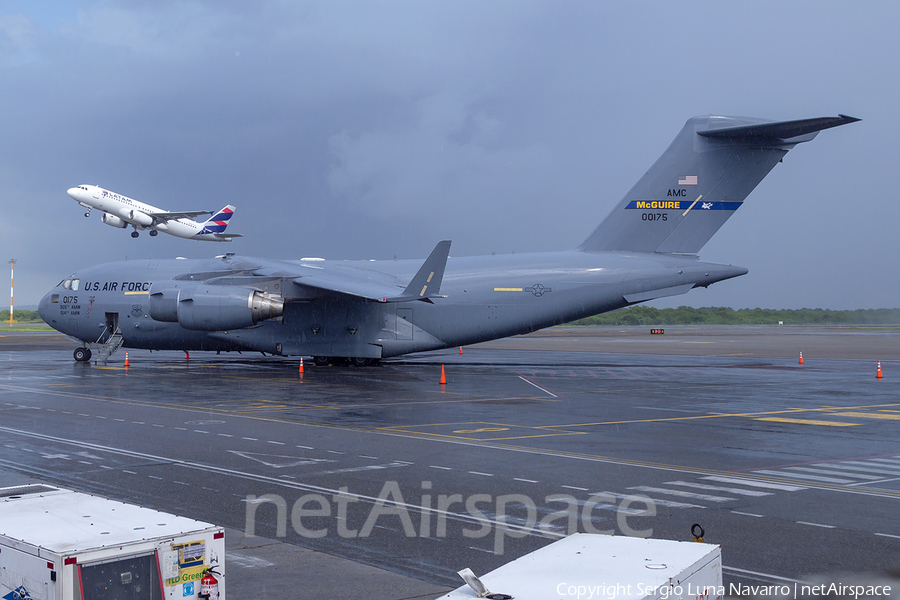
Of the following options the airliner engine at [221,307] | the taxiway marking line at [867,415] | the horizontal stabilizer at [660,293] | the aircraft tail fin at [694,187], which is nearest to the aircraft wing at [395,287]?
the airliner engine at [221,307]

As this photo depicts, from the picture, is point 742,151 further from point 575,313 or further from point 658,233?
point 575,313

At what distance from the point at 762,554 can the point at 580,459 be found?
17.8 ft

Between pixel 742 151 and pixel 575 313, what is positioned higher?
pixel 742 151

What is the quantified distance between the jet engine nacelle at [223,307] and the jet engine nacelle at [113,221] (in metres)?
42.9

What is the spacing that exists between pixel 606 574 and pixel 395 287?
27483mm

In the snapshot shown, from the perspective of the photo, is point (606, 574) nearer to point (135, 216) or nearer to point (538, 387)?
point (538, 387)

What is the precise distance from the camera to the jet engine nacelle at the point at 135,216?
6769 cm

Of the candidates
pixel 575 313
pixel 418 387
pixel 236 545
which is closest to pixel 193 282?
pixel 418 387

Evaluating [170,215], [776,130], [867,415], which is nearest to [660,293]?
[776,130]

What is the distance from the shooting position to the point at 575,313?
30.9 meters

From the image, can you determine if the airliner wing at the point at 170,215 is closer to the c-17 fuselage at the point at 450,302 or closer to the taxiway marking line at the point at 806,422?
the c-17 fuselage at the point at 450,302

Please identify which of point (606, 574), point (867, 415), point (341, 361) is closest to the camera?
point (606, 574)

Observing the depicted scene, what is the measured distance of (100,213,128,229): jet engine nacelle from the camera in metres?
67.3

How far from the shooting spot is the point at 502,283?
3122 centimetres
